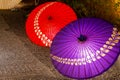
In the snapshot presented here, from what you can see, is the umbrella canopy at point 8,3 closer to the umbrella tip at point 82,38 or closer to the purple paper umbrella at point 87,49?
the purple paper umbrella at point 87,49

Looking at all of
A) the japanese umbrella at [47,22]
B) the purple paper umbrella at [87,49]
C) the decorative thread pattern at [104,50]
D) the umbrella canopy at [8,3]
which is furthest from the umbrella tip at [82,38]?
the umbrella canopy at [8,3]

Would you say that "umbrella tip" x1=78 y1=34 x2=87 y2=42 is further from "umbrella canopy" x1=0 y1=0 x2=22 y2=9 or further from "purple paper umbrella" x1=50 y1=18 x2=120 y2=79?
"umbrella canopy" x1=0 y1=0 x2=22 y2=9

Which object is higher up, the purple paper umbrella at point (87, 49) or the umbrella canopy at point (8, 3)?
the purple paper umbrella at point (87, 49)

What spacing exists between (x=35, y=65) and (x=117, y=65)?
1.70 metres

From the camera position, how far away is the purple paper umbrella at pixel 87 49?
3543 millimetres

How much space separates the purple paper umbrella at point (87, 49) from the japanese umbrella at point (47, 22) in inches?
38.1

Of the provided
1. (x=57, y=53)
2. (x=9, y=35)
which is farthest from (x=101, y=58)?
(x=9, y=35)

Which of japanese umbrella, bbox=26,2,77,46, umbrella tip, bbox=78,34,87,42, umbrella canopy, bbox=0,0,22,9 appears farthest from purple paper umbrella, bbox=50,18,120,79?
umbrella canopy, bbox=0,0,22,9

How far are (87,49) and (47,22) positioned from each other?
1.58 meters

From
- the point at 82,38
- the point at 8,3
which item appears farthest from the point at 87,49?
the point at 8,3

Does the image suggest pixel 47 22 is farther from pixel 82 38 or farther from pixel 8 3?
pixel 8 3

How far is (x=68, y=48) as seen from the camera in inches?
155

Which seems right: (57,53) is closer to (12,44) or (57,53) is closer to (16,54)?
(16,54)

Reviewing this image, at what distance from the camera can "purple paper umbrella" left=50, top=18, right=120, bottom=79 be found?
3.54m
